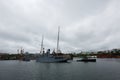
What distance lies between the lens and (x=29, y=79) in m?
50.7

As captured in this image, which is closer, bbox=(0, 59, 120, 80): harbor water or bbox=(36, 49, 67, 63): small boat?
bbox=(0, 59, 120, 80): harbor water

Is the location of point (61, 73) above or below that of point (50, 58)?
below

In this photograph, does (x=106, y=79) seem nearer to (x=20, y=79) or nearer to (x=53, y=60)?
(x=20, y=79)

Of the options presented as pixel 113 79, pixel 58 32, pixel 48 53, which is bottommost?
pixel 113 79

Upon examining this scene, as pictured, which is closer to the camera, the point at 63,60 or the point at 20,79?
the point at 20,79

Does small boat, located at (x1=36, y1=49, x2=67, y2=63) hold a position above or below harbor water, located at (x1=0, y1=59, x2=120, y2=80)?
above

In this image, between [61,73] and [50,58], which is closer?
[61,73]

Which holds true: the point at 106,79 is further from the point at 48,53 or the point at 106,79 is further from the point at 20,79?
the point at 48,53

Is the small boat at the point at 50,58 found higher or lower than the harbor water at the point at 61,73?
higher

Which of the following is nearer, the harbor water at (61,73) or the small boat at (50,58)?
the harbor water at (61,73)

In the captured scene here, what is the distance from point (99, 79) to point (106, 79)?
2.10 m

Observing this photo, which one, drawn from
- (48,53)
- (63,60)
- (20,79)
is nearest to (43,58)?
(48,53)

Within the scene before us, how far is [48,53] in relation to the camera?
162250 mm

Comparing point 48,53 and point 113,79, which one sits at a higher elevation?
point 48,53
